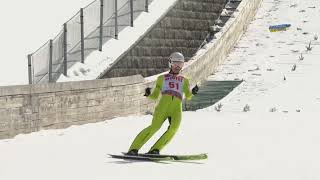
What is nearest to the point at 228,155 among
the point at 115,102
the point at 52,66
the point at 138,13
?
the point at 115,102

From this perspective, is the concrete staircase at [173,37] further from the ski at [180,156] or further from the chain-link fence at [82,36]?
the ski at [180,156]

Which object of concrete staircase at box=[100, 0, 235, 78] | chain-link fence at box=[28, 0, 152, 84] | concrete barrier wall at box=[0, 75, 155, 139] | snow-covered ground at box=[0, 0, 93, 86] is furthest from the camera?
concrete staircase at box=[100, 0, 235, 78]

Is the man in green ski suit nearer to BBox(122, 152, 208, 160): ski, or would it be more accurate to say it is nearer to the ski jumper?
the ski jumper

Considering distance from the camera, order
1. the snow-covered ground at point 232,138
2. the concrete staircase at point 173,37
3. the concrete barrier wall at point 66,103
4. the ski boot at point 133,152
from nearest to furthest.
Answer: the snow-covered ground at point 232,138, the ski boot at point 133,152, the concrete barrier wall at point 66,103, the concrete staircase at point 173,37

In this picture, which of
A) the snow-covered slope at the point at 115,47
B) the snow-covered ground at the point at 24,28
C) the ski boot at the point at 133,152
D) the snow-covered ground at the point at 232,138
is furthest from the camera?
the snow-covered slope at the point at 115,47

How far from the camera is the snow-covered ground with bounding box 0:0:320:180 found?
9773mm

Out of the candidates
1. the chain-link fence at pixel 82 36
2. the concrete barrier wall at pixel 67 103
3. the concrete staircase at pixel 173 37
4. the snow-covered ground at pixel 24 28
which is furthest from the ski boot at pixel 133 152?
the concrete staircase at pixel 173 37

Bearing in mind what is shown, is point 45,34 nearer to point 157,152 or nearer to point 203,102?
point 203,102

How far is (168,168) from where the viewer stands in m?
10.0

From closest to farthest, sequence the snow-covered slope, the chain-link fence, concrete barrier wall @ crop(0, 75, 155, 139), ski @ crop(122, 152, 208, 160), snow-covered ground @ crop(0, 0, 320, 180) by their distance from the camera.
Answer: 1. snow-covered ground @ crop(0, 0, 320, 180)
2. ski @ crop(122, 152, 208, 160)
3. concrete barrier wall @ crop(0, 75, 155, 139)
4. the chain-link fence
5. the snow-covered slope

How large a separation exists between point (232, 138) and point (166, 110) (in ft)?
9.92

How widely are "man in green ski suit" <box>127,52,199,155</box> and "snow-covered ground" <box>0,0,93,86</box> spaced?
8.09 metres

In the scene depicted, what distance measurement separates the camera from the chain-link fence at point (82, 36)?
17391 mm

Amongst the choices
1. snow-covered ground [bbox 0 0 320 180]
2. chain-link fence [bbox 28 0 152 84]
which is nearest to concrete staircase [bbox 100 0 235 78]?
chain-link fence [bbox 28 0 152 84]
